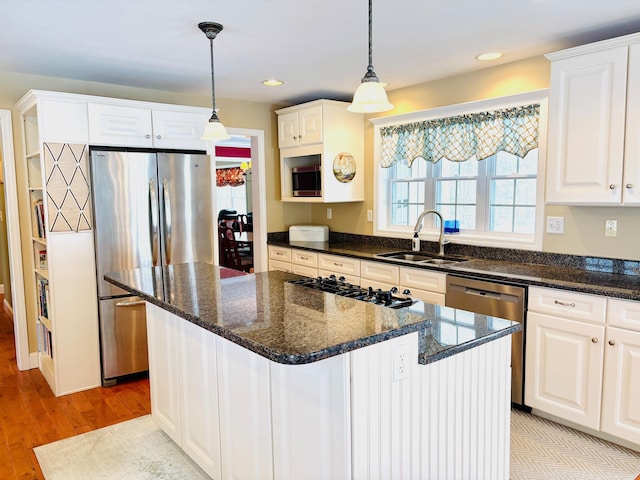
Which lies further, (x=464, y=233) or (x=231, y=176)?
(x=231, y=176)

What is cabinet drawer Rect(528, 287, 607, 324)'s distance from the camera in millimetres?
2570

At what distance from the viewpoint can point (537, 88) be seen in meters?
3.32

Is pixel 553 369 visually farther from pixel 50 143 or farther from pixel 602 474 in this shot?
pixel 50 143

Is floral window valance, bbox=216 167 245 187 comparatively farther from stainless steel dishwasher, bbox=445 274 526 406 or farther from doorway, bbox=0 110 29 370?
stainless steel dishwasher, bbox=445 274 526 406

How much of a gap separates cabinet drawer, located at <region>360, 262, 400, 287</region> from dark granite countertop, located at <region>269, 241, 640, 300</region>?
0.05 meters

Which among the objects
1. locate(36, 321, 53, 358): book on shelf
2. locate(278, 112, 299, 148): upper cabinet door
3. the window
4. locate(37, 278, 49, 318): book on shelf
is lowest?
locate(36, 321, 53, 358): book on shelf

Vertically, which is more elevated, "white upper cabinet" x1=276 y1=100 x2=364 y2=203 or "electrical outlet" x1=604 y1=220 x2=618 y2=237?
"white upper cabinet" x1=276 y1=100 x2=364 y2=203

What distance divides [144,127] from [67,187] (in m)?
0.74

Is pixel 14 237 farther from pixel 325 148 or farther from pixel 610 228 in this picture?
pixel 610 228

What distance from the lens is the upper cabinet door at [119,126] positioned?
11.5 ft

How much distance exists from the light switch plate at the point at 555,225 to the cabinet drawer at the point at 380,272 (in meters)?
1.11

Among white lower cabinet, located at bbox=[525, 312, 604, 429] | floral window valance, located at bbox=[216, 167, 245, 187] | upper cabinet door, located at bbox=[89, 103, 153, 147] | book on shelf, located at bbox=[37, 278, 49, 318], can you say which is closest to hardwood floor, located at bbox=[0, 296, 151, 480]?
book on shelf, located at bbox=[37, 278, 49, 318]

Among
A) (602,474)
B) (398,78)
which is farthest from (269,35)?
(602,474)

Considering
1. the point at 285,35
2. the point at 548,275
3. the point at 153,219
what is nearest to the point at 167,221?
the point at 153,219
